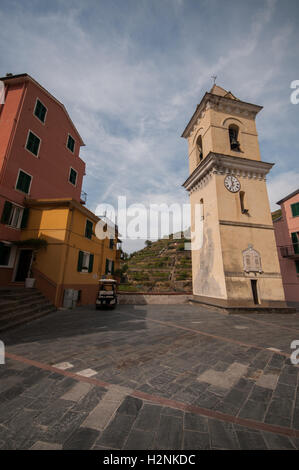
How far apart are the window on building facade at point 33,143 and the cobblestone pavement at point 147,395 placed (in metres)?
11.8

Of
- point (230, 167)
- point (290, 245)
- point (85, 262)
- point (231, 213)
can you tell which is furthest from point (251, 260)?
point (85, 262)

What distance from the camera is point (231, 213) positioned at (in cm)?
1260

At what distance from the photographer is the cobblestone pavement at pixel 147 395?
1894mm

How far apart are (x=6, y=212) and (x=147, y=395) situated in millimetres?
11560

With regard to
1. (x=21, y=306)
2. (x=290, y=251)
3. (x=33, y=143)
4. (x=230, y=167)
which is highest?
(x=33, y=143)

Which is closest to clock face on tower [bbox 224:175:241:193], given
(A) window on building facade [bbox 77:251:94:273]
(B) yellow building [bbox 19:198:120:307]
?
(B) yellow building [bbox 19:198:120:307]

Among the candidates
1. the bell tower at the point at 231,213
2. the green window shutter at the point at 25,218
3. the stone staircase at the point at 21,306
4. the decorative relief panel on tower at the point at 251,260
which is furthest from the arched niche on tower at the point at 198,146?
the stone staircase at the point at 21,306

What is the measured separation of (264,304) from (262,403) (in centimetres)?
1068

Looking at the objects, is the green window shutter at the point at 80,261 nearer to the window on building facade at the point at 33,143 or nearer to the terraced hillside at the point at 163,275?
the window on building facade at the point at 33,143

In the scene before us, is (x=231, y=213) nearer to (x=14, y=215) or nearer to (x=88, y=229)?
(x=88, y=229)

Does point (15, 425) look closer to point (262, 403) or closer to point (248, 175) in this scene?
point (262, 403)

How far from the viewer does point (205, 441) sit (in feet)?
6.12

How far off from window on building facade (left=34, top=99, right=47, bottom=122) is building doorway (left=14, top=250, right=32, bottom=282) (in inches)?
372
